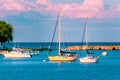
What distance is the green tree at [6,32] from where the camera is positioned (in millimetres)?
166250

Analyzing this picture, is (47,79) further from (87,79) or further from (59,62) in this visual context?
(59,62)

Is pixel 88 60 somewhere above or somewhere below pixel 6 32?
below

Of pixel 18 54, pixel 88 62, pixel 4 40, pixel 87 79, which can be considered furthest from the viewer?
pixel 4 40

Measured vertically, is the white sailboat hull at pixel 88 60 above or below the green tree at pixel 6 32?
below

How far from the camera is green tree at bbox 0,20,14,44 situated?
16625 centimetres

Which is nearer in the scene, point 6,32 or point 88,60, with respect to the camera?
point 88,60

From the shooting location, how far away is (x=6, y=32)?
6585 inches

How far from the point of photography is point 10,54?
438 ft

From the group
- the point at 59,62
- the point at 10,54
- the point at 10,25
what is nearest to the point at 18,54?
the point at 10,54

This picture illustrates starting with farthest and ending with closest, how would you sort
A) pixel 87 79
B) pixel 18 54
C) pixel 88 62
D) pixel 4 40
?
pixel 4 40, pixel 18 54, pixel 88 62, pixel 87 79

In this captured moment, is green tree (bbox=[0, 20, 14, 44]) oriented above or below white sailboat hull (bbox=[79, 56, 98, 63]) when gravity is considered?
above

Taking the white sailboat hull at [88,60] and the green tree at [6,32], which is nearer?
the white sailboat hull at [88,60]

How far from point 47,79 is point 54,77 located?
271 cm

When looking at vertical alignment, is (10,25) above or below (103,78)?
above
